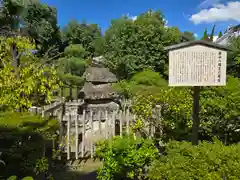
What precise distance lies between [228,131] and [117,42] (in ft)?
39.9

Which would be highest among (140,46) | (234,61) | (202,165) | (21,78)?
(140,46)

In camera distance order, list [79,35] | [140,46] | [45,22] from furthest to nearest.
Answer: [79,35]
[45,22]
[140,46]

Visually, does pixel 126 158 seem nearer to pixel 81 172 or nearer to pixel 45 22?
pixel 81 172

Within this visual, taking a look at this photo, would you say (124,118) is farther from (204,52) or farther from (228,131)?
(204,52)

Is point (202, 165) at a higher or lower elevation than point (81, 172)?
higher

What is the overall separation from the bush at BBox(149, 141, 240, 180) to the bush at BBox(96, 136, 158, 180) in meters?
0.63

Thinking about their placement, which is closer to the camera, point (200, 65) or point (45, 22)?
point (200, 65)

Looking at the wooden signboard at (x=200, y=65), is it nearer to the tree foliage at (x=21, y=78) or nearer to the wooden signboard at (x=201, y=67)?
the wooden signboard at (x=201, y=67)

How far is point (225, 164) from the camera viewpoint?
3.71 meters

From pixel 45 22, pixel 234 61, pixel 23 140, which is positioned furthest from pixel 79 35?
pixel 23 140

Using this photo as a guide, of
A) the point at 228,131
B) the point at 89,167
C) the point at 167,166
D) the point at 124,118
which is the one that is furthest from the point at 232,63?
the point at 167,166

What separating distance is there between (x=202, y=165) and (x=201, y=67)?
207cm

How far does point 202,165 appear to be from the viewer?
3.81m

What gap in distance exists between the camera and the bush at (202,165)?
A: 12.0 ft
